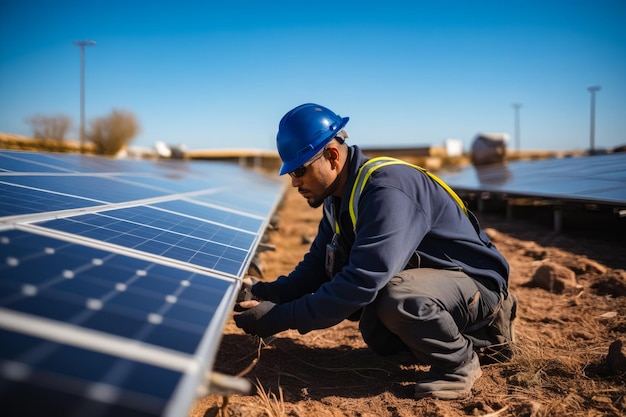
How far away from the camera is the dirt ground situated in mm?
3012

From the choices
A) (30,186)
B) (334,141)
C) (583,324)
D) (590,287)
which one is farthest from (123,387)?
(590,287)

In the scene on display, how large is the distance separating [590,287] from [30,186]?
552 cm

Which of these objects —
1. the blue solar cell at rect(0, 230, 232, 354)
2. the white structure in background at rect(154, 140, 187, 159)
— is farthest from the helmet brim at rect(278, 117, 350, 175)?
the white structure in background at rect(154, 140, 187, 159)

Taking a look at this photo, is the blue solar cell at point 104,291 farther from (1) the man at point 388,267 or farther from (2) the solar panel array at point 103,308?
(1) the man at point 388,267

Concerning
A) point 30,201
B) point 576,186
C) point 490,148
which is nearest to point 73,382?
point 30,201

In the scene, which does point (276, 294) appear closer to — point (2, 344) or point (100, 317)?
point (100, 317)

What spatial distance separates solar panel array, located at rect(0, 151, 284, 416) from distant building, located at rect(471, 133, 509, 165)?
19.6m

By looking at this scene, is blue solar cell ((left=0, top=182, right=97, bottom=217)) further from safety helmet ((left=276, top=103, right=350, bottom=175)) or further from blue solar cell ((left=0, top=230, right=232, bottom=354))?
safety helmet ((left=276, top=103, right=350, bottom=175))

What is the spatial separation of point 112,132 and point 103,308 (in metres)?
38.7

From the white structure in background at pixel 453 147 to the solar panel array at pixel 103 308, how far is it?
4329 centimetres

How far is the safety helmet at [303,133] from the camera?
3350 mm

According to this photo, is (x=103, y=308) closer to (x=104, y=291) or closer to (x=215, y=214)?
(x=104, y=291)

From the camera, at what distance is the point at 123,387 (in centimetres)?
146

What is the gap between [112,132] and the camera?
3744cm
